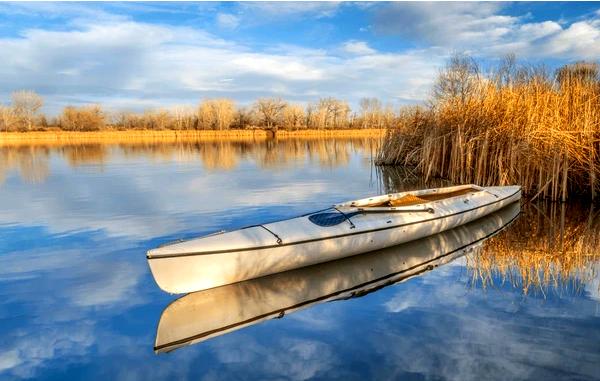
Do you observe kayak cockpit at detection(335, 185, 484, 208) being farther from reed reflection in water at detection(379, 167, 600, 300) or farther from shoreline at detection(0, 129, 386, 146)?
shoreline at detection(0, 129, 386, 146)

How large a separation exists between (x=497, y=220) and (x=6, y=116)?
7519 cm

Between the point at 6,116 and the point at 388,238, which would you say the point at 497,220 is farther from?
the point at 6,116

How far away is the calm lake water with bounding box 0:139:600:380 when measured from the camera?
3887mm

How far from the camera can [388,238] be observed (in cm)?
714

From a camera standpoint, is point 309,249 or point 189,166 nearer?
point 309,249

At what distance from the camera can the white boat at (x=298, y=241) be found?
210 inches

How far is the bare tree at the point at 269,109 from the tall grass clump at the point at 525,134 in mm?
61829

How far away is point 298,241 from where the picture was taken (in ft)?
19.8

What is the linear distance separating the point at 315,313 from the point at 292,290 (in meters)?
0.75

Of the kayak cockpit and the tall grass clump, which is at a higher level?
the tall grass clump

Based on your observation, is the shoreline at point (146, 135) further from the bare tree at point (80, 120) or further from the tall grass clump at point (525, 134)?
the tall grass clump at point (525, 134)

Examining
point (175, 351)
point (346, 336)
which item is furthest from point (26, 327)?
point (346, 336)

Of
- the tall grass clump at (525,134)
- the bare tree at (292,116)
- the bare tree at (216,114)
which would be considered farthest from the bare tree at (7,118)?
the tall grass clump at (525,134)

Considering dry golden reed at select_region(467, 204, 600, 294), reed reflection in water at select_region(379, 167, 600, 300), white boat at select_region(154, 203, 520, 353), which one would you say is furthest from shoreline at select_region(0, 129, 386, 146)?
white boat at select_region(154, 203, 520, 353)
